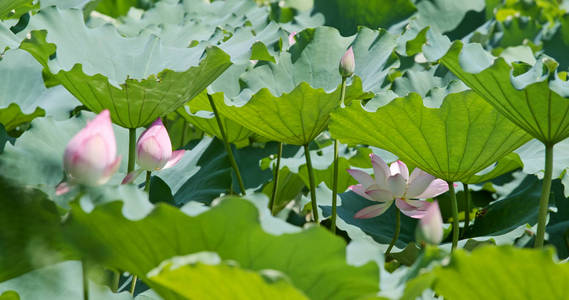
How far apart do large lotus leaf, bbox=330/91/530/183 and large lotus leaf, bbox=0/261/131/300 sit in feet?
1.60

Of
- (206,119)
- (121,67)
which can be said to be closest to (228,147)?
(206,119)

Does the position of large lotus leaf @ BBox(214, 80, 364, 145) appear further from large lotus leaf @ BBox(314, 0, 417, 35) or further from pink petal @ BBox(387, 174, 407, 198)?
large lotus leaf @ BBox(314, 0, 417, 35)

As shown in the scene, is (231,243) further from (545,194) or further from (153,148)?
(545,194)

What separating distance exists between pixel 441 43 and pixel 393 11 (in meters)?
0.99

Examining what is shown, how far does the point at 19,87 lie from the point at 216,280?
2.93ft

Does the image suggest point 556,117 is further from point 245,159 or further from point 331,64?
point 245,159

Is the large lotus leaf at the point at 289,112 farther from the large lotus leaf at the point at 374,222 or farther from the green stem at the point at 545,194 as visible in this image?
the green stem at the point at 545,194

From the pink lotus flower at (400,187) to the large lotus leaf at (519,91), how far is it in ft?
0.73

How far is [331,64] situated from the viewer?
1.55 meters

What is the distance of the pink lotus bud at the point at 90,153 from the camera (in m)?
Result: 0.69

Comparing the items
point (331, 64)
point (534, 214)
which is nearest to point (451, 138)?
point (534, 214)

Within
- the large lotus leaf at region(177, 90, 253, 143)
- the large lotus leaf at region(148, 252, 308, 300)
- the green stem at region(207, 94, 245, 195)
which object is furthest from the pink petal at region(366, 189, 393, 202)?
the large lotus leaf at region(148, 252, 308, 300)

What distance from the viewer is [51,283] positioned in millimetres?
Result: 988

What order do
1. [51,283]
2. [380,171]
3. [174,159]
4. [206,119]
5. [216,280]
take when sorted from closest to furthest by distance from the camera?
[216,280], [51,283], [174,159], [380,171], [206,119]
